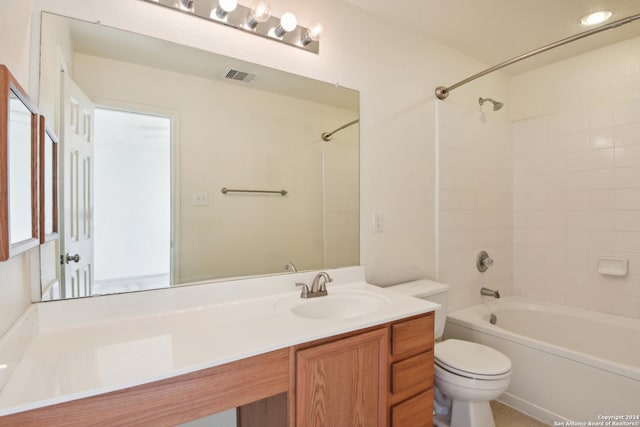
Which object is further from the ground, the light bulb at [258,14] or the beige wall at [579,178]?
the light bulb at [258,14]

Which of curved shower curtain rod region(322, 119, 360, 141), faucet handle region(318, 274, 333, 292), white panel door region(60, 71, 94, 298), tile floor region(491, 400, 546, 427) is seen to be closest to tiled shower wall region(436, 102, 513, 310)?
tile floor region(491, 400, 546, 427)

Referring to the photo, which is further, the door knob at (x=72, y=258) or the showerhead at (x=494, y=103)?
the showerhead at (x=494, y=103)

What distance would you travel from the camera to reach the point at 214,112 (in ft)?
4.78

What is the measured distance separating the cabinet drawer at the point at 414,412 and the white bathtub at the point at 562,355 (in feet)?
2.90

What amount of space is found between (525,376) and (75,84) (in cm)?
271

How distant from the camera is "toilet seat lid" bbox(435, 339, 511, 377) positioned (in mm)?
1544

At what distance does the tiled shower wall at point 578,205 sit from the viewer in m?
2.23

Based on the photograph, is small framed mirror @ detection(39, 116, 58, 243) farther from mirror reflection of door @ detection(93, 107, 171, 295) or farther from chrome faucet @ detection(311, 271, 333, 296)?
chrome faucet @ detection(311, 271, 333, 296)

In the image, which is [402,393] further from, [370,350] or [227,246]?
[227,246]

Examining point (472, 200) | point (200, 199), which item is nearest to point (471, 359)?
point (472, 200)

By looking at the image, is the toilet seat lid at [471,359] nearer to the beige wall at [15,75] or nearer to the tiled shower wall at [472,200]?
the tiled shower wall at [472,200]

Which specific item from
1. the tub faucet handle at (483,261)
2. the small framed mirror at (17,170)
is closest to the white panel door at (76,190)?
Result: the small framed mirror at (17,170)

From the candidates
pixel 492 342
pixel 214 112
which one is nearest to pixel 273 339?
pixel 214 112

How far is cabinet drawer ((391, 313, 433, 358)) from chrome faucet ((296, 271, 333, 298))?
0.42 metres
